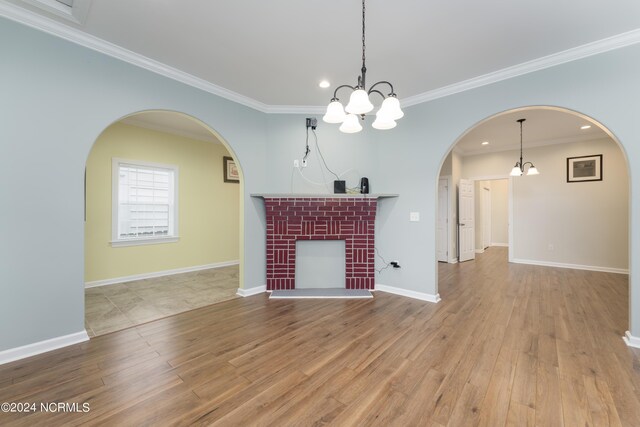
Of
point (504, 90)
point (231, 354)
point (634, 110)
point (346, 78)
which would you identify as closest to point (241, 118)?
point (346, 78)

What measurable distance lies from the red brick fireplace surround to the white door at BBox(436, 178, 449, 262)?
315cm

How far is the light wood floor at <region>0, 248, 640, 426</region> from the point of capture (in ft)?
4.92

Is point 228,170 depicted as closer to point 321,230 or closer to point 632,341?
point 321,230

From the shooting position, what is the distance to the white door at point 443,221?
6.10m

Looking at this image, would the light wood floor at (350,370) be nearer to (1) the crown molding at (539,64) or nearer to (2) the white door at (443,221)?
(1) the crown molding at (539,64)

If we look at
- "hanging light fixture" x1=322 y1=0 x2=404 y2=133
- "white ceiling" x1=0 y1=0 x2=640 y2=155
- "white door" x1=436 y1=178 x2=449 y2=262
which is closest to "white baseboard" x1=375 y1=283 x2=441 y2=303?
"hanging light fixture" x1=322 y1=0 x2=404 y2=133

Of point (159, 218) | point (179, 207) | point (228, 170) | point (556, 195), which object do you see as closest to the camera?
point (159, 218)

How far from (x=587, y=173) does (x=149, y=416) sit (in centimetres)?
781

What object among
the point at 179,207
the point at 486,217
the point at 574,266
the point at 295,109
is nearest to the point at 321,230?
the point at 295,109

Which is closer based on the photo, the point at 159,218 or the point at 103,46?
the point at 103,46

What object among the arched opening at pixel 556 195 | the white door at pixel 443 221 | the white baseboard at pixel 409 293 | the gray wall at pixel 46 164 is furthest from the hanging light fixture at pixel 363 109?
the white door at pixel 443 221

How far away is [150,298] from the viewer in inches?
138

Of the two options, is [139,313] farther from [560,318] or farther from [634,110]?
[634,110]

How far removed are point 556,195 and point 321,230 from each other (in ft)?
18.1
